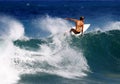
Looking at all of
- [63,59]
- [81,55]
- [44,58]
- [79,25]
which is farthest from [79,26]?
[44,58]

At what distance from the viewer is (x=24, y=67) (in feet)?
60.7

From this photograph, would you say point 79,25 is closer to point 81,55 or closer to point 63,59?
point 81,55

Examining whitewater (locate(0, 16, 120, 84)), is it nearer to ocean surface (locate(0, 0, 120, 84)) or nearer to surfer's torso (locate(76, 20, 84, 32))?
ocean surface (locate(0, 0, 120, 84))

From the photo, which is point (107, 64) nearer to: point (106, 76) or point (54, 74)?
point (106, 76)

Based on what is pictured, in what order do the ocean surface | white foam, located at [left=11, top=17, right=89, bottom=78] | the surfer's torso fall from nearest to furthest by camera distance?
the ocean surface
white foam, located at [left=11, top=17, right=89, bottom=78]
the surfer's torso

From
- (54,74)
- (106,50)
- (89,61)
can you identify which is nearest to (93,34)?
(106,50)

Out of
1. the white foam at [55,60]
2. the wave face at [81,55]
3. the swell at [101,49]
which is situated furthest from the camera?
the swell at [101,49]

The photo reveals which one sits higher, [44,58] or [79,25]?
[79,25]

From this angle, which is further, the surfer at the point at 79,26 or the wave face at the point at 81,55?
the surfer at the point at 79,26

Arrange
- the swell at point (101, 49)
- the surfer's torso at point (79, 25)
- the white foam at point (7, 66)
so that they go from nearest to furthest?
the white foam at point (7, 66) < the swell at point (101, 49) < the surfer's torso at point (79, 25)

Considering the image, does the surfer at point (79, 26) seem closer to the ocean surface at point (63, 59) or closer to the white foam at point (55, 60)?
the ocean surface at point (63, 59)

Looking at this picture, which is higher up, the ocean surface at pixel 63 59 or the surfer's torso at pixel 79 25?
the surfer's torso at pixel 79 25

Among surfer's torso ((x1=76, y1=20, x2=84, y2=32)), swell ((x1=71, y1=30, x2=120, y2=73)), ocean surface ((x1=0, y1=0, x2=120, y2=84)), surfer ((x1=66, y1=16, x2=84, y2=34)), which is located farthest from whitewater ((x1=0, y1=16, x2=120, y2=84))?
surfer's torso ((x1=76, y1=20, x2=84, y2=32))

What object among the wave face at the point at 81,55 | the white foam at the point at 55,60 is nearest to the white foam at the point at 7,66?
the white foam at the point at 55,60
